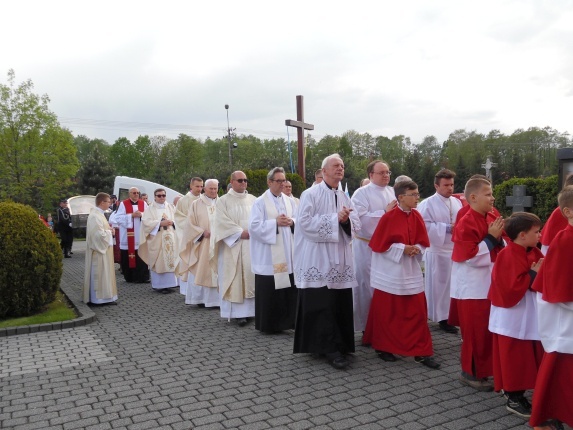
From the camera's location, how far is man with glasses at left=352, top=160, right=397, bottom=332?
20.7ft

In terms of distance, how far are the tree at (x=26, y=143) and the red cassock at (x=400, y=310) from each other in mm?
24061

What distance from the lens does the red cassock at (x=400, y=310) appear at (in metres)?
5.32

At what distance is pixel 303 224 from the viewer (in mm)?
5504

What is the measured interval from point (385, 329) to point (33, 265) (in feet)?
17.3

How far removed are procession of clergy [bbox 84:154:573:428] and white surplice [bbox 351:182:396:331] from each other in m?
0.01

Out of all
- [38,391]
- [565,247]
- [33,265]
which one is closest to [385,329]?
[565,247]

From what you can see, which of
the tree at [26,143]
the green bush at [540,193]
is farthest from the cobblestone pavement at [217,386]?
the tree at [26,143]

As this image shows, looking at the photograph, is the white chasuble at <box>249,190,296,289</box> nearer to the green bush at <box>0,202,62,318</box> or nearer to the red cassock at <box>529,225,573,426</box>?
the green bush at <box>0,202,62,318</box>

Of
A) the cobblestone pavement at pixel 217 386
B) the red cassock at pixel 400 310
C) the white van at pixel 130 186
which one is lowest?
the cobblestone pavement at pixel 217 386

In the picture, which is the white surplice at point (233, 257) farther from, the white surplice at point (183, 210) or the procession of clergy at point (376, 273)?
the white surplice at point (183, 210)

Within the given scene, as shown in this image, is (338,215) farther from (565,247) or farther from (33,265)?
(33,265)

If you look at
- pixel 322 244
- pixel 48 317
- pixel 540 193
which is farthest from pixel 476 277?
pixel 540 193

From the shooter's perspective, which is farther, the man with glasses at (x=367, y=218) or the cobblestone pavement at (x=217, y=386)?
the man with glasses at (x=367, y=218)

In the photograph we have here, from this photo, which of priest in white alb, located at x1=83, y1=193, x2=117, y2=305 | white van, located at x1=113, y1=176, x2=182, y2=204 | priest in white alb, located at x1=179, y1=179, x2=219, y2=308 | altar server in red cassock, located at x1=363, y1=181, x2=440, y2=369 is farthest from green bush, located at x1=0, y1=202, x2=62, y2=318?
white van, located at x1=113, y1=176, x2=182, y2=204
